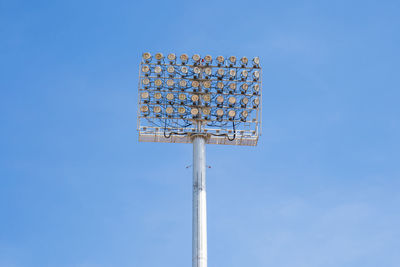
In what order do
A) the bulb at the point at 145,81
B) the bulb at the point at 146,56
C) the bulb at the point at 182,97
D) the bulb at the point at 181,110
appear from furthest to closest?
the bulb at the point at 182,97 → the bulb at the point at 146,56 → the bulb at the point at 181,110 → the bulb at the point at 145,81

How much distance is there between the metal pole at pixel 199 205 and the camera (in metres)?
49.1

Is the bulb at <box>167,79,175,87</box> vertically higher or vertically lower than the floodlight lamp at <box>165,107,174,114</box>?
higher

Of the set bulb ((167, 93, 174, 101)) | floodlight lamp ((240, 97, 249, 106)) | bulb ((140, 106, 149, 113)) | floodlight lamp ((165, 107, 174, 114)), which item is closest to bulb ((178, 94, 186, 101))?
bulb ((167, 93, 174, 101))

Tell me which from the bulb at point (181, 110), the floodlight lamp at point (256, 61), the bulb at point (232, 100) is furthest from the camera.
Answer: the floodlight lamp at point (256, 61)

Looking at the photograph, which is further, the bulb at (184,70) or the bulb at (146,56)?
the bulb at (184,70)

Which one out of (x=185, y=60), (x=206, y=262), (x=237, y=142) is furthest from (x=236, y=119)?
(x=206, y=262)

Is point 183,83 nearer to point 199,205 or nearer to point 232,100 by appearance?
point 232,100

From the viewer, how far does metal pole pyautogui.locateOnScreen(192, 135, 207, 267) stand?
49125mm

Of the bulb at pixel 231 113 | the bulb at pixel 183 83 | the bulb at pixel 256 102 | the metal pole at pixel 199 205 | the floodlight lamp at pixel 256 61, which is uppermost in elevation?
the floodlight lamp at pixel 256 61

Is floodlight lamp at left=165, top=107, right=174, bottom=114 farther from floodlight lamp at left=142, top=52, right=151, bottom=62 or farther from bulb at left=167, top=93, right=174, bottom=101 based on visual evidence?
floodlight lamp at left=142, top=52, right=151, bottom=62

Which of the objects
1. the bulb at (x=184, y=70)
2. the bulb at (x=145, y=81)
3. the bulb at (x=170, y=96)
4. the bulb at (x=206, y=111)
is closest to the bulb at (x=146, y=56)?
the bulb at (x=145, y=81)

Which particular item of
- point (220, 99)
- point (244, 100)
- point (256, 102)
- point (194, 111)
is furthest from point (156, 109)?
point (256, 102)

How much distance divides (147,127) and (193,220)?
6834 mm

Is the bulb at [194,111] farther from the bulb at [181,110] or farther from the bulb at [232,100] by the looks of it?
the bulb at [232,100]
